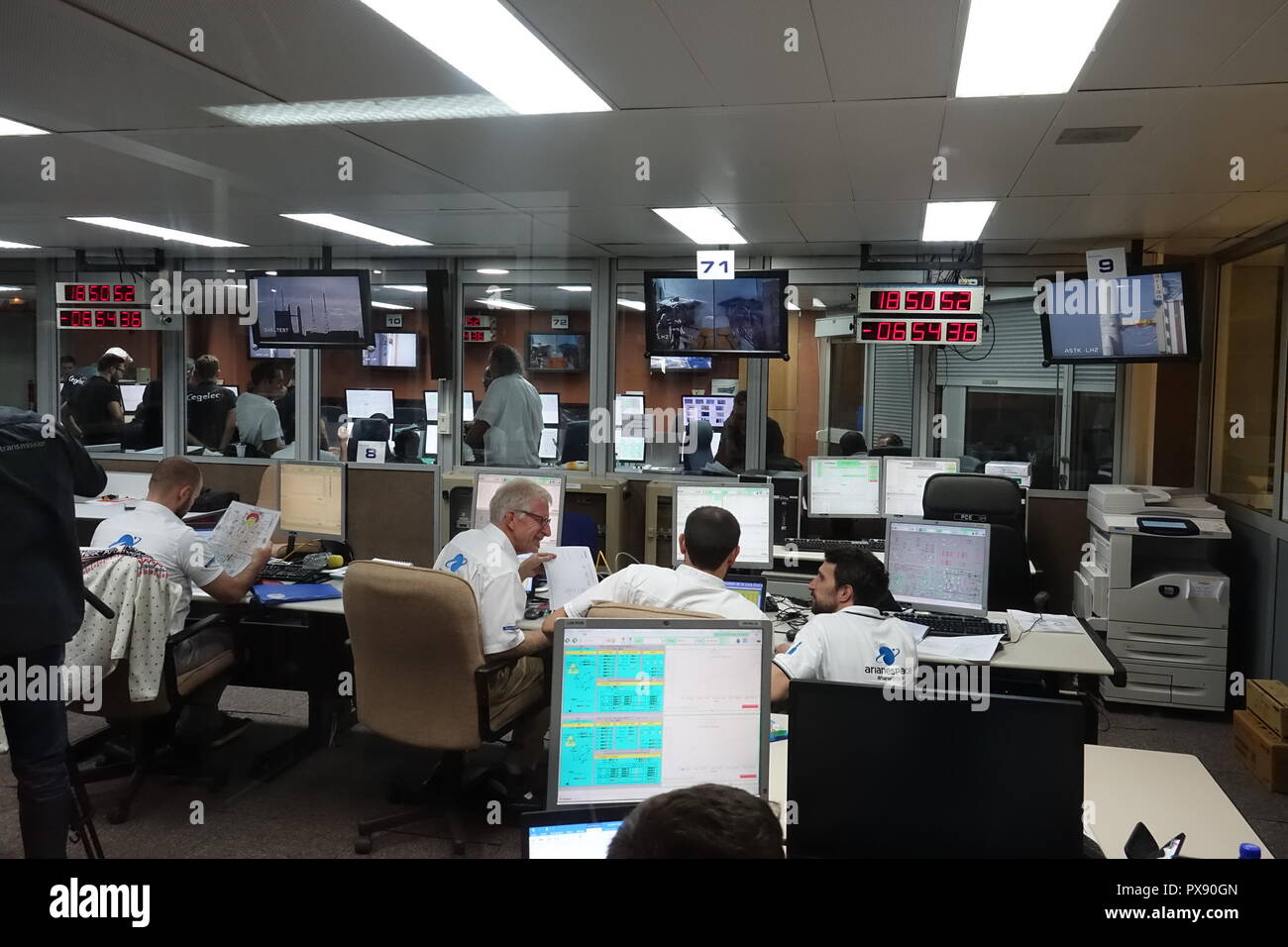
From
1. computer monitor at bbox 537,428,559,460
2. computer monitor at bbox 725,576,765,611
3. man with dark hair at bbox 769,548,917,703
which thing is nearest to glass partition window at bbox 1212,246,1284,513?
computer monitor at bbox 725,576,765,611

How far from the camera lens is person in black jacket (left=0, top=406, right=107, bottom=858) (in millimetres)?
2691

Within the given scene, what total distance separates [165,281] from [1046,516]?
22.4ft

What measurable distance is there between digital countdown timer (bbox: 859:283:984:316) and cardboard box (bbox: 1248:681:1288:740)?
8.48ft

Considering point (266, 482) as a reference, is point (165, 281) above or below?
above

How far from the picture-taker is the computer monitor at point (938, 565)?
3.99 meters

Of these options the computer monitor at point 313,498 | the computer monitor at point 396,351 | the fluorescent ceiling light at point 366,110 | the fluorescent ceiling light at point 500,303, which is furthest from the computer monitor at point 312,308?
the computer monitor at point 396,351

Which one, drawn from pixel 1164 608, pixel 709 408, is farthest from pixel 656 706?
pixel 709 408

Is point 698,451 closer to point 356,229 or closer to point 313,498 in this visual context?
point 356,229

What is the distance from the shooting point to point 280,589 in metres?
4.28

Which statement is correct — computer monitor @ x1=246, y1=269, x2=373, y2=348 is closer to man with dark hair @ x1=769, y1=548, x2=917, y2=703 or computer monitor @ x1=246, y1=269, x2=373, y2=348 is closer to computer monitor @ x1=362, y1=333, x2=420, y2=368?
computer monitor @ x1=362, y1=333, x2=420, y2=368

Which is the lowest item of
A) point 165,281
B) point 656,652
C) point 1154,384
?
point 656,652

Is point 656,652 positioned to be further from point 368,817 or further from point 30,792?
point 368,817
